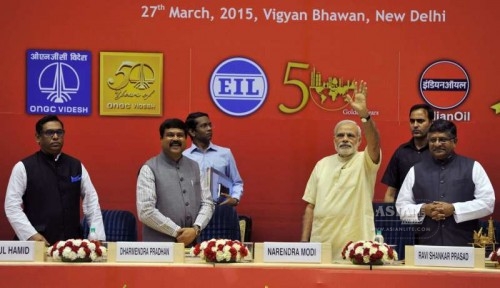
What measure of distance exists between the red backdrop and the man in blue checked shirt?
0.89ft

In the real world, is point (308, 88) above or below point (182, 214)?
above

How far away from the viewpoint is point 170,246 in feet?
19.5

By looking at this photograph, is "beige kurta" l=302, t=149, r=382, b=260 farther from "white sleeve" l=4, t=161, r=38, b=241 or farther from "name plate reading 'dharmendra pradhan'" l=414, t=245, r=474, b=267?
"white sleeve" l=4, t=161, r=38, b=241

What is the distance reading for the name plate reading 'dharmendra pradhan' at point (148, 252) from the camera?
5.94 meters

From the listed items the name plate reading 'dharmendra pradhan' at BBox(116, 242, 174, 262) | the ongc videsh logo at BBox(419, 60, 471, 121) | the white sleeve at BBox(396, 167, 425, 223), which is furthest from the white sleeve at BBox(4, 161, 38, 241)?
the ongc videsh logo at BBox(419, 60, 471, 121)

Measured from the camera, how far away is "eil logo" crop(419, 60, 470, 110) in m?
8.20

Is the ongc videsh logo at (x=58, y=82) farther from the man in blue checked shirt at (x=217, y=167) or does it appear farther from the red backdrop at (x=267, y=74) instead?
the man in blue checked shirt at (x=217, y=167)

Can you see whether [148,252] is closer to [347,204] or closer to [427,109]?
[347,204]

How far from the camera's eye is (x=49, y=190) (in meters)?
6.99

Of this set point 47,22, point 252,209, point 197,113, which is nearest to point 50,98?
point 47,22

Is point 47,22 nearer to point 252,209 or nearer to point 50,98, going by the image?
point 50,98

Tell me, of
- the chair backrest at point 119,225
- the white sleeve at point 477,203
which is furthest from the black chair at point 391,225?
the chair backrest at point 119,225

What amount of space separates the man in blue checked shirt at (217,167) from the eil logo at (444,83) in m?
1.46

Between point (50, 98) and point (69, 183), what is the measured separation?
121 centimetres
